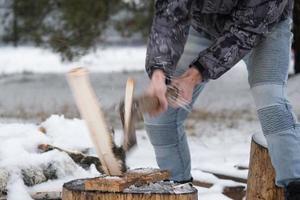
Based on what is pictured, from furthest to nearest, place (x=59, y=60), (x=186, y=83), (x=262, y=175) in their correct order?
1. (x=59, y=60)
2. (x=262, y=175)
3. (x=186, y=83)

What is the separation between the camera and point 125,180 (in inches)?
104

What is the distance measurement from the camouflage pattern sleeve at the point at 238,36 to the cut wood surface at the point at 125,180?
0.42m

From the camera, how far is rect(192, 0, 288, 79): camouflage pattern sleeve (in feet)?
9.50

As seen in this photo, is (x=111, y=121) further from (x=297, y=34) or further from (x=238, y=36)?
(x=238, y=36)

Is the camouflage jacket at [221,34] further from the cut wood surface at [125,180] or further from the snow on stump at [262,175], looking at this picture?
the snow on stump at [262,175]

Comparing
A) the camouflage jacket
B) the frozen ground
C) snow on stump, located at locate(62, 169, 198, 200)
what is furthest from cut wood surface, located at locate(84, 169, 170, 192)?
the frozen ground

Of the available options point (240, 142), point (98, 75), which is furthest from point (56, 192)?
point (98, 75)

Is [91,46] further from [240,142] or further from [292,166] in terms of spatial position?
[292,166]

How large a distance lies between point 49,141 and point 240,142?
3.00 m

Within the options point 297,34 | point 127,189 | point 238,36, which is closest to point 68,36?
point 297,34

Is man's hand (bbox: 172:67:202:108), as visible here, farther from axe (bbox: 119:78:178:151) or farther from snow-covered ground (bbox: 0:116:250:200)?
snow-covered ground (bbox: 0:116:250:200)

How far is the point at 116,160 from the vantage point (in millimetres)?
2785

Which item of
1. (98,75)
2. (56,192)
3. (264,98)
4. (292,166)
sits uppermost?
(264,98)

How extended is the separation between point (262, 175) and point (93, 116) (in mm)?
1363
